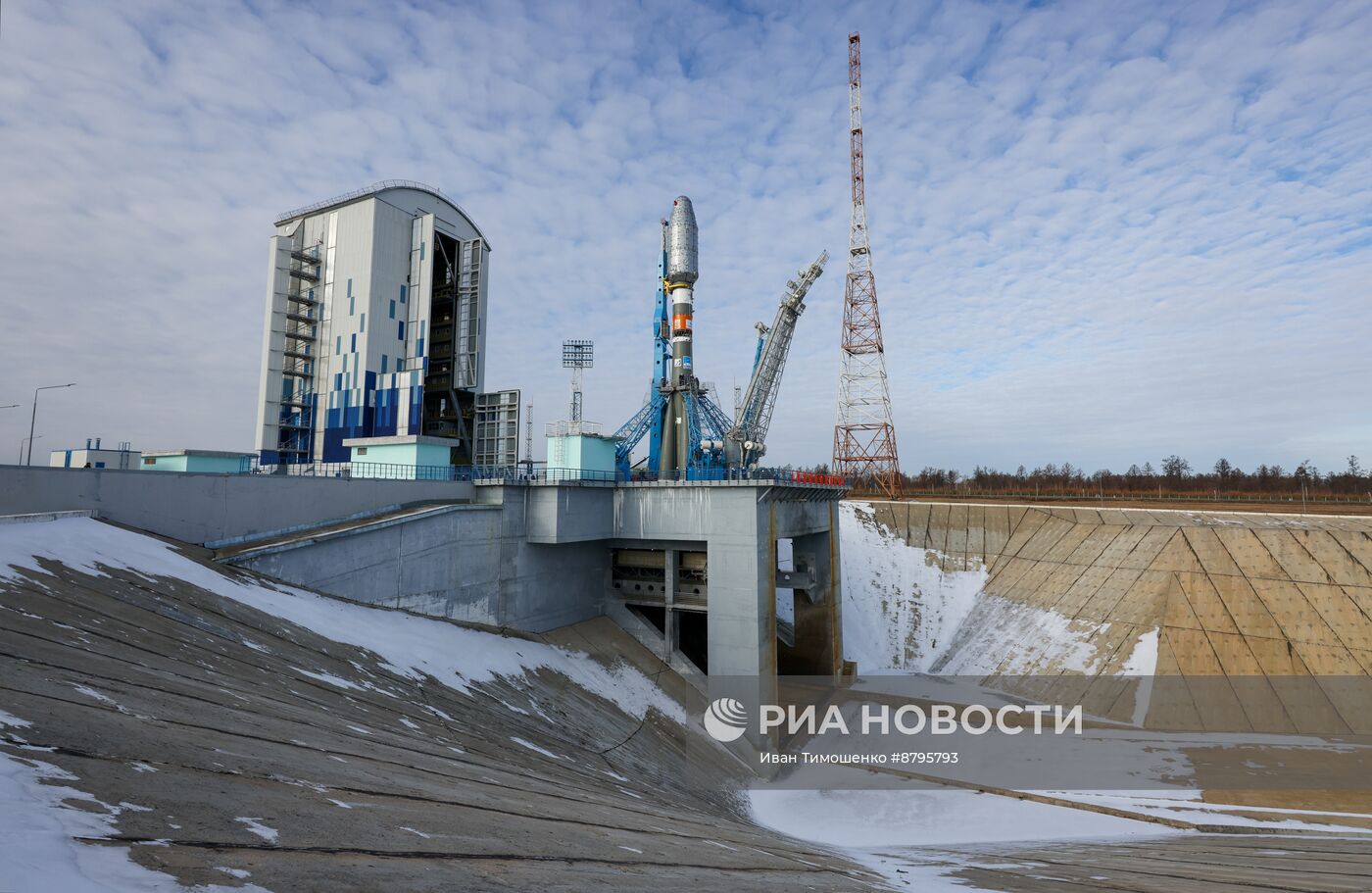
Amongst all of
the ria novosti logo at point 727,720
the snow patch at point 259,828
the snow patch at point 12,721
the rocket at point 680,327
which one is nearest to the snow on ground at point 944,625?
the ria novosti logo at point 727,720

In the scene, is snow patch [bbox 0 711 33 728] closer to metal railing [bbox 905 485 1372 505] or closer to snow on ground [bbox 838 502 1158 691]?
snow on ground [bbox 838 502 1158 691]

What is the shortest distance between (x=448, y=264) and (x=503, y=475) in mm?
18001

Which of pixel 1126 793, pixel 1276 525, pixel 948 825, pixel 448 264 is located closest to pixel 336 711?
pixel 948 825

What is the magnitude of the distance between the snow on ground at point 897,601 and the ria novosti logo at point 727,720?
14.1 meters

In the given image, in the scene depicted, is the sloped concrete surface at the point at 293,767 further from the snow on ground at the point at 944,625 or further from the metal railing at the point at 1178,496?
the metal railing at the point at 1178,496

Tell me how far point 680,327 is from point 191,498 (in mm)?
26593

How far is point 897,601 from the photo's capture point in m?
43.8

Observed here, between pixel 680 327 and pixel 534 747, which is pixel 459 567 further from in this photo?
pixel 680 327

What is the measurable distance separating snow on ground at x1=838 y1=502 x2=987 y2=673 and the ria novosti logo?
14.1m

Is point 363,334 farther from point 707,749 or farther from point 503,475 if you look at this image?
point 707,749

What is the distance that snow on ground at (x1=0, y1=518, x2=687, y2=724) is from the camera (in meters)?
14.2

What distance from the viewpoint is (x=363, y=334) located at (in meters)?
37.8

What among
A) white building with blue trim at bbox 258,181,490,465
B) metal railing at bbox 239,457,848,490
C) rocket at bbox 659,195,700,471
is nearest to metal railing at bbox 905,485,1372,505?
rocket at bbox 659,195,700,471

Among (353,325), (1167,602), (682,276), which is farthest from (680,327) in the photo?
(1167,602)
